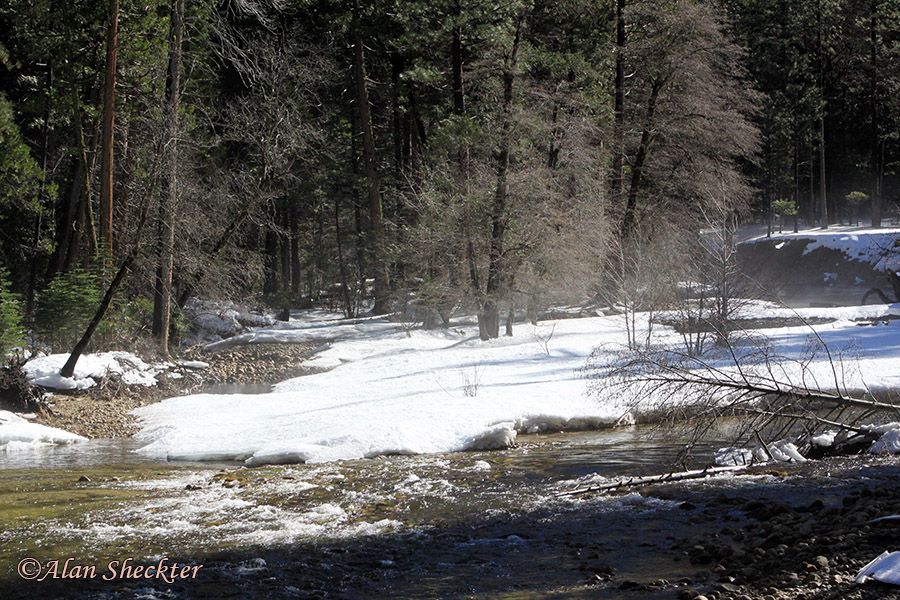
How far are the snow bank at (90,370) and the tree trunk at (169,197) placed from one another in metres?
1.79

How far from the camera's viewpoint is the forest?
17.6 metres

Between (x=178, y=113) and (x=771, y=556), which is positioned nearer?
(x=771, y=556)

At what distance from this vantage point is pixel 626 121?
26188 millimetres

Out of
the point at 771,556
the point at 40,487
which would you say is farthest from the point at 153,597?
the point at 771,556

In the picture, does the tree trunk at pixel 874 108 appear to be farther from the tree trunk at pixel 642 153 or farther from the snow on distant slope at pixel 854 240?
the tree trunk at pixel 642 153

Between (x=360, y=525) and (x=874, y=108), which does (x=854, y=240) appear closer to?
(x=874, y=108)

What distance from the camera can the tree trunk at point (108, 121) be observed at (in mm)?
16500

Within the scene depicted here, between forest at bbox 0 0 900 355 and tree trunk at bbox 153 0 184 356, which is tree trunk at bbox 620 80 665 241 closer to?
forest at bbox 0 0 900 355

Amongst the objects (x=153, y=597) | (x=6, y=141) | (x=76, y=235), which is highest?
(x=6, y=141)

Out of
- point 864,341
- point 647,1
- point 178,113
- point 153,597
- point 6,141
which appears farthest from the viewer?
point 647,1

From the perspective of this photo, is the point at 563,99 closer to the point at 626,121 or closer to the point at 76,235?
the point at 626,121

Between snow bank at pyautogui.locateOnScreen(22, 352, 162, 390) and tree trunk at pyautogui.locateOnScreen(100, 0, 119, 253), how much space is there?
297cm

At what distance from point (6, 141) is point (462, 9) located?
1137cm

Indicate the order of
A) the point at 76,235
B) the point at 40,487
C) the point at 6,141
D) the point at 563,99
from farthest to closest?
the point at 563,99, the point at 76,235, the point at 6,141, the point at 40,487
